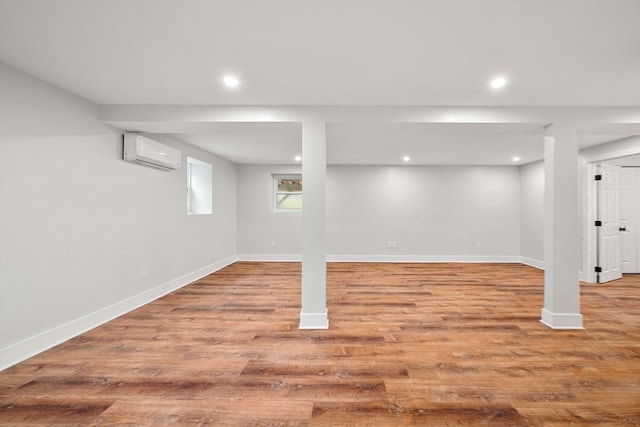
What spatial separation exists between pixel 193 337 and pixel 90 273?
4.06 feet

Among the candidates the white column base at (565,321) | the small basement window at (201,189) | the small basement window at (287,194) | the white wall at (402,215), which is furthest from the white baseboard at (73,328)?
the white column base at (565,321)

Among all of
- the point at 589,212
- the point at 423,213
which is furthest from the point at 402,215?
the point at 589,212

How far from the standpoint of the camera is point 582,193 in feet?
15.4

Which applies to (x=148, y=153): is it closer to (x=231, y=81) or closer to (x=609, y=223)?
(x=231, y=81)

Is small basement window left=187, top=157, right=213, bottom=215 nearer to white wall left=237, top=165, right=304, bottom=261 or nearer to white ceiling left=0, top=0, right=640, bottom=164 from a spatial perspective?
white wall left=237, top=165, right=304, bottom=261

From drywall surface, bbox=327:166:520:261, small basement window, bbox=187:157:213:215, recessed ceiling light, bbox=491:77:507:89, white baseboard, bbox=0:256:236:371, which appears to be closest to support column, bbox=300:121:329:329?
recessed ceiling light, bbox=491:77:507:89

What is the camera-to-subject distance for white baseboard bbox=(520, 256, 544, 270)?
575cm

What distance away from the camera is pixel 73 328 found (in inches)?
101

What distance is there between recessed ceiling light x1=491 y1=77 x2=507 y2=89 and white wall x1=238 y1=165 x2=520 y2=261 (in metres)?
4.15

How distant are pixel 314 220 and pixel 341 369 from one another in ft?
4.44

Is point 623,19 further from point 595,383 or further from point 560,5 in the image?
point 595,383

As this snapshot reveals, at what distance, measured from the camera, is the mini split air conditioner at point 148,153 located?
10.3ft

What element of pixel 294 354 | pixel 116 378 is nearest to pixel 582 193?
pixel 294 354

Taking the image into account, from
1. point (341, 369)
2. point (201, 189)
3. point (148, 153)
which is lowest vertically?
point (341, 369)
